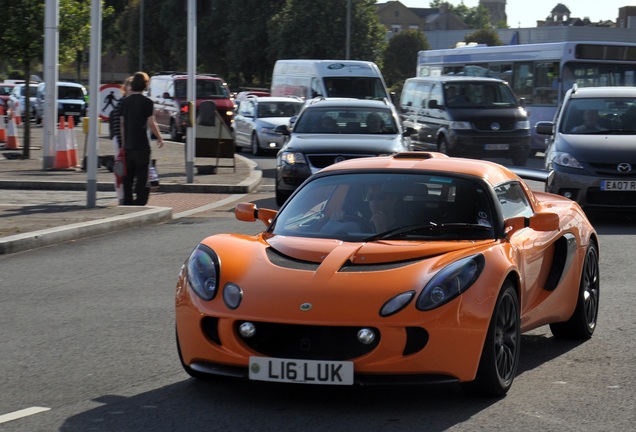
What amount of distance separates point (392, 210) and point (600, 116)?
10.7 meters

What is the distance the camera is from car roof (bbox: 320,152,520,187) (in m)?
7.39

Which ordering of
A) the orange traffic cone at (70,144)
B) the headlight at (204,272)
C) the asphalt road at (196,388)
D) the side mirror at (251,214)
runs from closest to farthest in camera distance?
the asphalt road at (196,388) → the headlight at (204,272) → the side mirror at (251,214) → the orange traffic cone at (70,144)

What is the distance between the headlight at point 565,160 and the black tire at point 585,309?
799 centimetres

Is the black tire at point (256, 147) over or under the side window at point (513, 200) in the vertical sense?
under

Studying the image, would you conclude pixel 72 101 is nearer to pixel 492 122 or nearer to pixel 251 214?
pixel 492 122

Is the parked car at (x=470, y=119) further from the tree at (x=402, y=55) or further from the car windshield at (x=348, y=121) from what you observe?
the tree at (x=402, y=55)

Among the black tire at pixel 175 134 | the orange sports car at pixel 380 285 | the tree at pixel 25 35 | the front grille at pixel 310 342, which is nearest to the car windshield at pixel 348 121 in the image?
the tree at pixel 25 35

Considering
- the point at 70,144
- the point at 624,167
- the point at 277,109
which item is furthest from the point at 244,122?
the point at 624,167

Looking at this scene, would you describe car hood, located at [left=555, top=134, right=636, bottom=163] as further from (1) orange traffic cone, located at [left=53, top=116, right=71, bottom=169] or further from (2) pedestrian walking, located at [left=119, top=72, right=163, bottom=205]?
(1) orange traffic cone, located at [left=53, top=116, right=71, bottom=169]

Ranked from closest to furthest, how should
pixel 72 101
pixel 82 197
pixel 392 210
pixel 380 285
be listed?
pixel 380 285, pixel 392 210, pixel 82 197, pixel 72 101

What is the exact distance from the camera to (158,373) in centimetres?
704

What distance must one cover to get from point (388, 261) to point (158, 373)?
1.47m

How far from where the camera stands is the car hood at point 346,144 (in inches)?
750

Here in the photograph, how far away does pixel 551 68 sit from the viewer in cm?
3291
